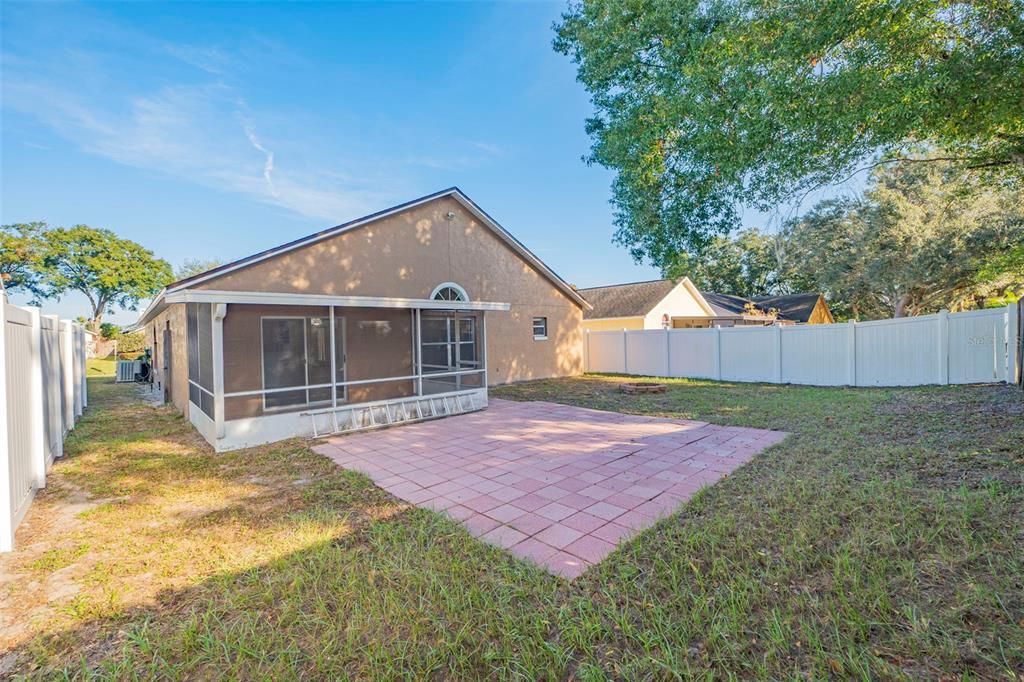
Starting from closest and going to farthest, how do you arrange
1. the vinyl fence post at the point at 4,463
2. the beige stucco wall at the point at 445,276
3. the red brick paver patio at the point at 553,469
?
1. the vinyl fence post at the point at 4,463
2. the red brick paver patio at the point at 553,469
3. the beige stucco wall at the point at 445,276

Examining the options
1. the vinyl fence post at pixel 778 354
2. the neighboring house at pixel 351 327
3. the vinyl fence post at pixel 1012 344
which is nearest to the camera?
the neighboring house at pixel 351 327

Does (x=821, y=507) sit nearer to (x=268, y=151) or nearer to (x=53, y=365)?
(x=53, y=365)

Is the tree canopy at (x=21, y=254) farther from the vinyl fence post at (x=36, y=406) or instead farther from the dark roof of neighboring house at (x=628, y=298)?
the dark roof of neighboring house at (x=628, y=298)

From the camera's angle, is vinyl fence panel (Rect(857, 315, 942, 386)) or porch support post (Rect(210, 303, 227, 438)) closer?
porch support post (Rect(210, 303, 227, 438))

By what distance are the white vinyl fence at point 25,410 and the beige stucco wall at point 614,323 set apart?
17758 millimetres

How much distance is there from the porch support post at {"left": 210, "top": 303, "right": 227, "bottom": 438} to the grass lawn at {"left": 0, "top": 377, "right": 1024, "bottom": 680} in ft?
5.17

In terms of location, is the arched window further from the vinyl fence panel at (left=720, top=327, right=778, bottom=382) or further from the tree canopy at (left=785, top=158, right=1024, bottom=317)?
the tree canopy at (left=785, top=158, right=1024, bottom=317)

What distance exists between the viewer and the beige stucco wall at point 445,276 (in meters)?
9.84

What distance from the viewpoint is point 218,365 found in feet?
22.0

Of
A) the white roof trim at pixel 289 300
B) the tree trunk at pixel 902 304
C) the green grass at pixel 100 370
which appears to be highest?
the tree trunk at pixel 902 304

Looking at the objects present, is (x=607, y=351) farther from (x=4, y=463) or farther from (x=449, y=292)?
(x=4, y=463)

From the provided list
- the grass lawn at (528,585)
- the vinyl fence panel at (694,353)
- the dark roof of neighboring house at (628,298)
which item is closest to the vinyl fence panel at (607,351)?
the vinyl fence panel at (694,353)

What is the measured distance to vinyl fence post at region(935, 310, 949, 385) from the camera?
996cm

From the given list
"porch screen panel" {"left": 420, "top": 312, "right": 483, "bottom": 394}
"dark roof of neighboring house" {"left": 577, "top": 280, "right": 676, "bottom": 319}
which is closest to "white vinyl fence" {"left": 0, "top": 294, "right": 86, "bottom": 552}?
"porch screen panel" {"left": 420, "top": 312, "right": 483, "bottom": 394}
